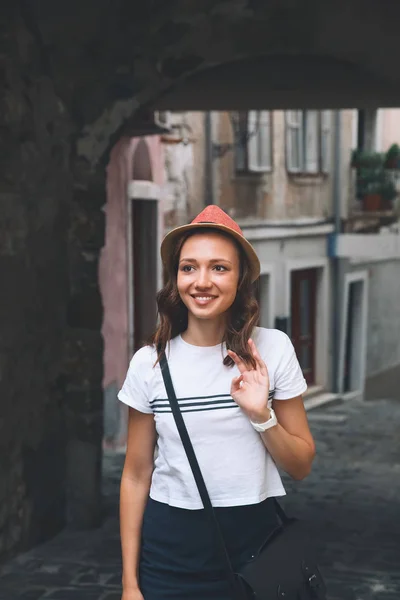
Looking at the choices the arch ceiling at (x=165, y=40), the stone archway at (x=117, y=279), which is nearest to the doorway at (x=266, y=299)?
the stone archway at (x=117, y=279)

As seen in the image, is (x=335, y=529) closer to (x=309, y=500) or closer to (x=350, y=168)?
(x=309, y=500)

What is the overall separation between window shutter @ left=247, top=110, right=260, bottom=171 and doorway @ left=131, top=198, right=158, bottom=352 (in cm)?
326

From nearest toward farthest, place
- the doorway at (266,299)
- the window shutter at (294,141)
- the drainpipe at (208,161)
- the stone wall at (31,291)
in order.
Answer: the stone wall at (31,291)
the drainpipe at (208,161)
the doorway at (266,299)
the window shutter at (294,141)

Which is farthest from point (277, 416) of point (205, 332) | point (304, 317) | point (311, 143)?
point (311, 143)

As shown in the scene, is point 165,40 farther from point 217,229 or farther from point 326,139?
point 326,139

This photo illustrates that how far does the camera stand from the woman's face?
302cm

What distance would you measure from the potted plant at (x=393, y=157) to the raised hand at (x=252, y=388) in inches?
641

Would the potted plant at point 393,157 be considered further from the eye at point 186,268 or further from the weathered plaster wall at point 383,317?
the eye at point 186,268

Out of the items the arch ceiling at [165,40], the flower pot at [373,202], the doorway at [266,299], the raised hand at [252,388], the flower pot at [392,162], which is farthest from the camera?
the flower pot at [373,202]

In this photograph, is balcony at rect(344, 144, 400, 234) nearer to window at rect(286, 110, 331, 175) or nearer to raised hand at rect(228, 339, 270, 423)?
window at rect(286, 110, 331, 175)

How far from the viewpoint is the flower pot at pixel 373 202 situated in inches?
754

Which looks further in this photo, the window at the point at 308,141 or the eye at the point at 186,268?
the window at the point at 308,141

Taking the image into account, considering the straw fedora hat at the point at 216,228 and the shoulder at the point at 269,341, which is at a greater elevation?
the straw fedora hat at the point at 216,228

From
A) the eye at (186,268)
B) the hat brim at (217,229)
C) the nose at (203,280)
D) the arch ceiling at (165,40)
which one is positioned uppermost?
the arch ceiling at (165,40)
